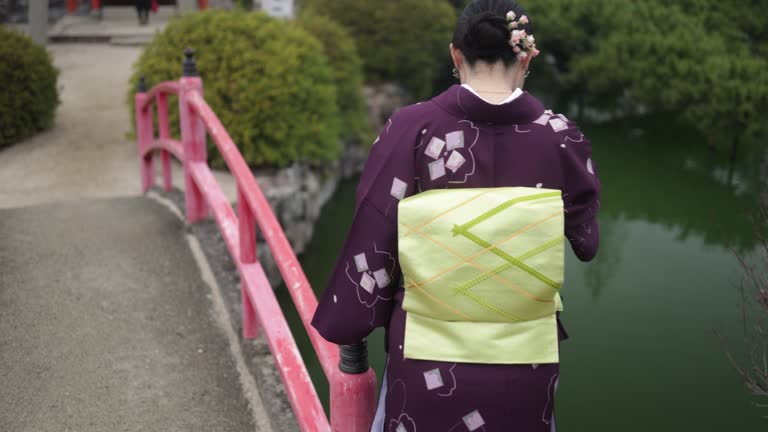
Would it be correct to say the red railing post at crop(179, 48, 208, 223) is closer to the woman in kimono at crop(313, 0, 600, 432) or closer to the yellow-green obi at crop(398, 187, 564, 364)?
the woman in kimono at crop(313, 0, 600, 432)

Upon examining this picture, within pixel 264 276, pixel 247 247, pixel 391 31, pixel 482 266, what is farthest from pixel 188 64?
pixel 391 31

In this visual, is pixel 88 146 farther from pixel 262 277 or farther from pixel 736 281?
pixel 736 281

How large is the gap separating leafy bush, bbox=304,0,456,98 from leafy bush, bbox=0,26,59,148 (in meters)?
4.68

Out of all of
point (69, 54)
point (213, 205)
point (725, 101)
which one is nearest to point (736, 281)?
point (725, 101)

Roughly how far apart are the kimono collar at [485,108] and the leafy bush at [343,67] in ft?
22.3

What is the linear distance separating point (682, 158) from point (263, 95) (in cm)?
597

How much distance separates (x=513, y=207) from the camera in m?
1.59

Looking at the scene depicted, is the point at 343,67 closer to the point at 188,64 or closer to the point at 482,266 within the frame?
the point at 188,64

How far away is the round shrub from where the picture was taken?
6.71 m

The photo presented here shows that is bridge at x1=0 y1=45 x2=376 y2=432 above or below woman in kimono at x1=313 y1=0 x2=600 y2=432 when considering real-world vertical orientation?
below

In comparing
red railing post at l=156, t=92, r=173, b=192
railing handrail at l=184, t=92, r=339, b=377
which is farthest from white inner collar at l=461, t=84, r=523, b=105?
red railing post at l=156, t=92, r=173, b=192

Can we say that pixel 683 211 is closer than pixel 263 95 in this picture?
No

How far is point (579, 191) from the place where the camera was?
5.78ft

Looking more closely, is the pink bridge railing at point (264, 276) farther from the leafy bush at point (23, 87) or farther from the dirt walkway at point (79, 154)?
the leafy bush at point (23, 87)
